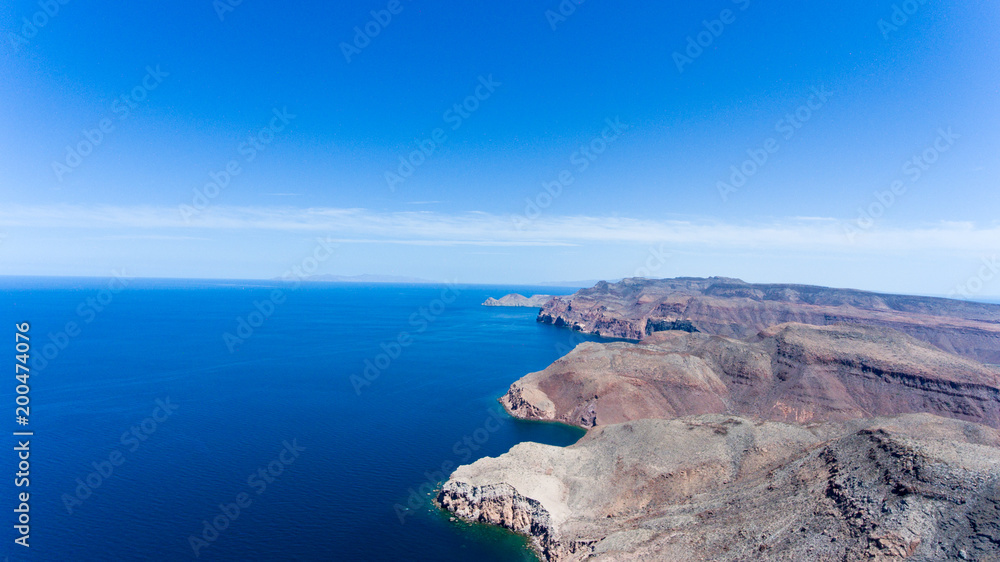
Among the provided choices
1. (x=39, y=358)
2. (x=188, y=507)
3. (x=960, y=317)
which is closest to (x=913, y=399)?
(x=188, y=507)

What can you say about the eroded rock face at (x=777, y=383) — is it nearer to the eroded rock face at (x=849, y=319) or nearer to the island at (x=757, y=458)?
the island at (x=757, y=458)

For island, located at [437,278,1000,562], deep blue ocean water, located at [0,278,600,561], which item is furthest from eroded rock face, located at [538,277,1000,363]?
deep blue ocean water, located at [0,278,600,561]

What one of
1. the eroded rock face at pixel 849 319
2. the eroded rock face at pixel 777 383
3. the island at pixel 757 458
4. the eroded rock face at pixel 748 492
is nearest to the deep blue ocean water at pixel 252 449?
the eroded rock face at pixel 748 492

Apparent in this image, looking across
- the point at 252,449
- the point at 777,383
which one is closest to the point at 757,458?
the point at 777,383

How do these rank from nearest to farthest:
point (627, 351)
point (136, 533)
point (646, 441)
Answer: point (136, 533), point (646, 441), point (627, 351)

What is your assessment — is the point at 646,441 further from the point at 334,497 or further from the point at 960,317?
the point at 960,317

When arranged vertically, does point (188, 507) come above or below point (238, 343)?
below
